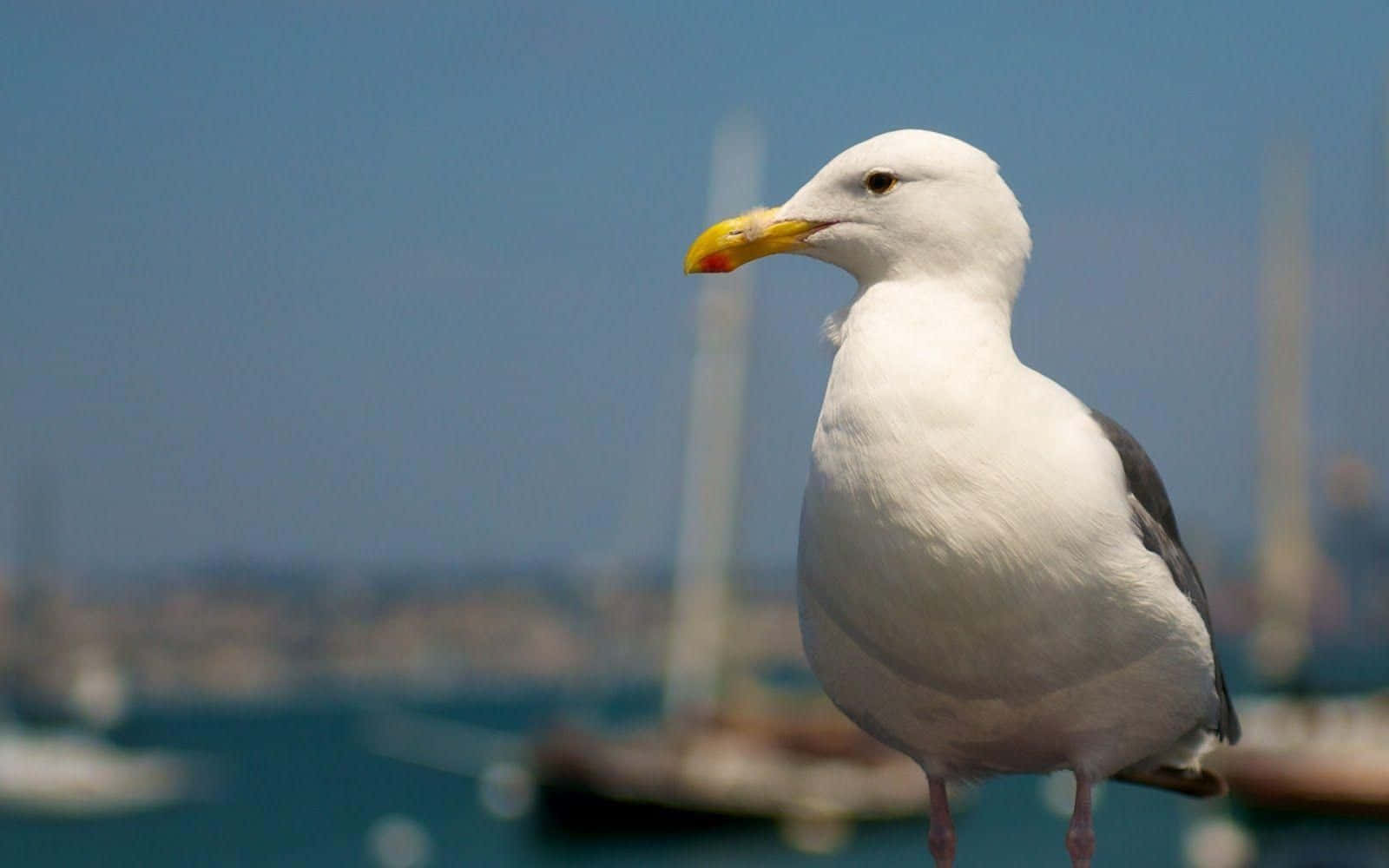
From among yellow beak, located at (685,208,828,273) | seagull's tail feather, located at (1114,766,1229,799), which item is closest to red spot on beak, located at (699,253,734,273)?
yellow beak, located at (685,208,828,273)

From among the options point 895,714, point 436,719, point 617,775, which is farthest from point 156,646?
point 895,714

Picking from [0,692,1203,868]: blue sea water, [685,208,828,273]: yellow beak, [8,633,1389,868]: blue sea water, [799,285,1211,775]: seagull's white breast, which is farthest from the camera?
[0,692,1203,868]: blue sea water

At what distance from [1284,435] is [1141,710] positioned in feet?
103

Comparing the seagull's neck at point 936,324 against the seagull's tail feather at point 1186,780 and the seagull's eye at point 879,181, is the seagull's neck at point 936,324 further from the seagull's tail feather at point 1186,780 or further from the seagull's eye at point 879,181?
the seagull's tail feather at point 1186,780

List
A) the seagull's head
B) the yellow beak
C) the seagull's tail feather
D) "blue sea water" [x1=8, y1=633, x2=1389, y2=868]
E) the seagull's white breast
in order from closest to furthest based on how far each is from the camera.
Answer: the seagull's white breast < the seagull's head < the yellow beak < the seagull's tail feather < "blue sea water" [x1=8, y1=633, x2=1389, y2=868]

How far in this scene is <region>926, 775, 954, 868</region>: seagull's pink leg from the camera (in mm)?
3086

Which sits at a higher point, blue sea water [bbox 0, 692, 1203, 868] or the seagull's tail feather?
the seagull's tail feather

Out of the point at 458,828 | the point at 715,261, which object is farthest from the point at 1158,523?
the point at 458,828

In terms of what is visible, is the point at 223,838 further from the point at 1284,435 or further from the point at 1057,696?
the point at 1057,696

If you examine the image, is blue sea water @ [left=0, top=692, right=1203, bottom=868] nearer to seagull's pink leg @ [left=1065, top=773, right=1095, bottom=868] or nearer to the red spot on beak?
seagull's pink leg @ [left=1065, top=773, right=1095, bottom=868]

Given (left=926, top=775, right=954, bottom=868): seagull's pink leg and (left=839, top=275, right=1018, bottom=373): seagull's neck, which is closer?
(left=839, top=275, right=1018, bottom=373): seagull's neck

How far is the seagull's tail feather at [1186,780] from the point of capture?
3.40 metres

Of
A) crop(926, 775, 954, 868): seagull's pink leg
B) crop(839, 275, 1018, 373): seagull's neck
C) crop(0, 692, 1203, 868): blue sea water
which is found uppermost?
crop(839, 275, 1018, 373): seagull's neck

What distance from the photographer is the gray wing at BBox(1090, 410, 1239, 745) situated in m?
2.97
